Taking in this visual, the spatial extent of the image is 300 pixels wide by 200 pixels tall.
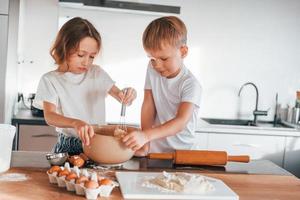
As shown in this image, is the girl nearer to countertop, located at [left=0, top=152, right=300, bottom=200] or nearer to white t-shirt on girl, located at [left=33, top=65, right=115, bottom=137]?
white t-shirt on girl, located at [left=33, top=65, right=115, bottom=137]

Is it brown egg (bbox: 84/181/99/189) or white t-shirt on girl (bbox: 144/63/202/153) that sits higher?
white t-shirt on girl (bbox: 144/63/202/153)

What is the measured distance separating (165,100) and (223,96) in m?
1.60

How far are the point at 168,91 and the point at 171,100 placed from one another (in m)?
0.04

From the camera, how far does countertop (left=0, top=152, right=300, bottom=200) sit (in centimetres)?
106

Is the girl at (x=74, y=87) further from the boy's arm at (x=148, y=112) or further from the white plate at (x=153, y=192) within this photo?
the white plate at (x=153, y=192)

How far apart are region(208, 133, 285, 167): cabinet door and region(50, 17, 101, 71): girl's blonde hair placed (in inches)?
58.3

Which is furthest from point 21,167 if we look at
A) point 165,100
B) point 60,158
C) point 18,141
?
point 18,141

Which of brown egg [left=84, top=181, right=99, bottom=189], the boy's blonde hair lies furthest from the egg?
the boy's blonde hair

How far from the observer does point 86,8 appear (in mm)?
2922

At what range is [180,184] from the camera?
112 centimetres

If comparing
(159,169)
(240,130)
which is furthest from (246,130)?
(159,169)

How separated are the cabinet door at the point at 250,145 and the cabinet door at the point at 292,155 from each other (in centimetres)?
3

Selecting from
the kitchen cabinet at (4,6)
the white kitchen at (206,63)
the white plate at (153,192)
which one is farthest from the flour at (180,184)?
Answer: the kitchen cabinet at (4,6)

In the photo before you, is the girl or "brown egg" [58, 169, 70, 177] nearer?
"brown egg" [58, 169, 70, 177]
